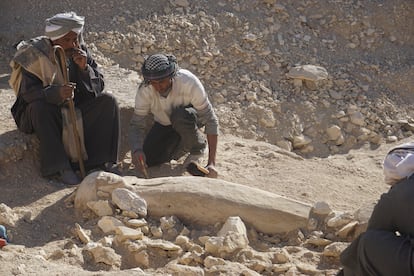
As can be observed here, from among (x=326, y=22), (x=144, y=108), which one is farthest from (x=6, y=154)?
(x=326, y=22)

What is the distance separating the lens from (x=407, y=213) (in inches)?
118

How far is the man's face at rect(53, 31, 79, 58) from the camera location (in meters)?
4.75

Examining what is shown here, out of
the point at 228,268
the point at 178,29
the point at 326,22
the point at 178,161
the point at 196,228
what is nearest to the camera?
the point at 228,268

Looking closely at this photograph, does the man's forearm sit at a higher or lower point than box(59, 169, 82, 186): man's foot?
higher

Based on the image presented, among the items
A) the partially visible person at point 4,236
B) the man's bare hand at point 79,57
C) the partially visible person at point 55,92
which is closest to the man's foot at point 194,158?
the partially visible person at point 55,92

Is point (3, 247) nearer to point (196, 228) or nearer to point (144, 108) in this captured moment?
point (196, 228)

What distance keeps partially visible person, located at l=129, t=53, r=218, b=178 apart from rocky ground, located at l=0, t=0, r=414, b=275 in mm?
211

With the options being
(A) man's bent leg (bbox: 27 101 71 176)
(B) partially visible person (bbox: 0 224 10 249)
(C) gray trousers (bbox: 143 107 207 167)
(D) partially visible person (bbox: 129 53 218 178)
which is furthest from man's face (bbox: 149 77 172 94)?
(B) partially visible person (bbox: 0 224 10 249)

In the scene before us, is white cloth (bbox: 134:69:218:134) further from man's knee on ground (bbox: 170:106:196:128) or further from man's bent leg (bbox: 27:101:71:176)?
man's bent leg (bbox: 27:101:71:176)

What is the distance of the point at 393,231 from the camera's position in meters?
3.11

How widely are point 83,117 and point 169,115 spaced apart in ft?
2.02

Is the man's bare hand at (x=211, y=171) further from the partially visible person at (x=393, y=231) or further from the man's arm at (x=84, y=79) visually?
the partially visible person at (x=393, y=231)

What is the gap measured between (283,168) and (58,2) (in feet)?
10.2

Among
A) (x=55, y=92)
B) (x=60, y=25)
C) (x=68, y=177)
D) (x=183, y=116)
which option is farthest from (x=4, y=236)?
(x=183, y=116)
